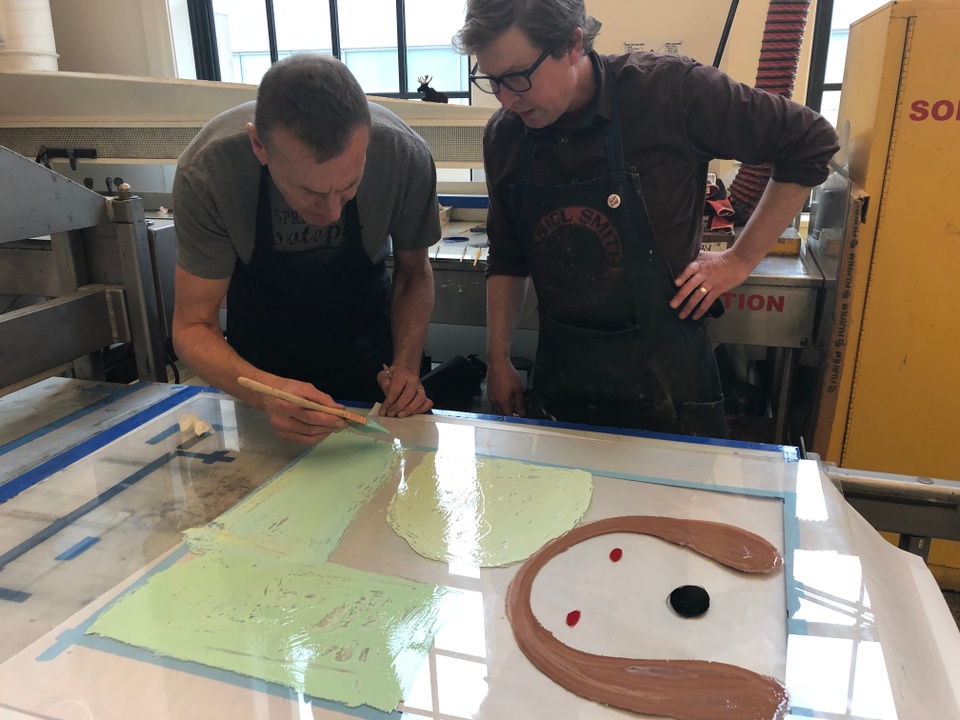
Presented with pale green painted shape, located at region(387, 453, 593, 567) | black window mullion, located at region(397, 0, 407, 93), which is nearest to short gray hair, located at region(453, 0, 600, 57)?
pale green painted shape, located at region(387, 453, 593, 567)

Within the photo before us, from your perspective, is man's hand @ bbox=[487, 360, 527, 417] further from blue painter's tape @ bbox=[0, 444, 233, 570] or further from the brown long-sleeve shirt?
blue painter's tape @ bbox=[0, 444, 233, 570]

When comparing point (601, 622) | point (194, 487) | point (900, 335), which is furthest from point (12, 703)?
point (900, 335)

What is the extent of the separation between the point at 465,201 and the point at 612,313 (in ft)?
5.25

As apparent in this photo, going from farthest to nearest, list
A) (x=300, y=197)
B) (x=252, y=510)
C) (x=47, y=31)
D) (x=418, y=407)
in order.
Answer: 1. (x=47, y=31)
2. (x=418, y=407)
3. (x=300, y=197)
4. (x=252, y=510)

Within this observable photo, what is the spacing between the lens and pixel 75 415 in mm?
1358

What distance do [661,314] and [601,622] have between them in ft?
2.55

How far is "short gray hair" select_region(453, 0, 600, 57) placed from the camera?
118 centimetres

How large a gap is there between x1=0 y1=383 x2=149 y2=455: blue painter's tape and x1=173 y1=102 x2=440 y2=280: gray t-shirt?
1.09 ft

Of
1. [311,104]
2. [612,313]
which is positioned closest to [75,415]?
[311,104]

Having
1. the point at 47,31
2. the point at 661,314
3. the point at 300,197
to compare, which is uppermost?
the point at 47,31

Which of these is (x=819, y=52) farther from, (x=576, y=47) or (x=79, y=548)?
(x=79, y=548)

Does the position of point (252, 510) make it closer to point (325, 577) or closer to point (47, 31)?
point (325, 577)

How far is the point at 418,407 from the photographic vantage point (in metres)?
1.33

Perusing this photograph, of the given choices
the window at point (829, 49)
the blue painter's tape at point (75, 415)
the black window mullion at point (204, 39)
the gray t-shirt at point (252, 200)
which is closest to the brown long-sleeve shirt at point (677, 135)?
the gray t-shirt at point (252, 200)
